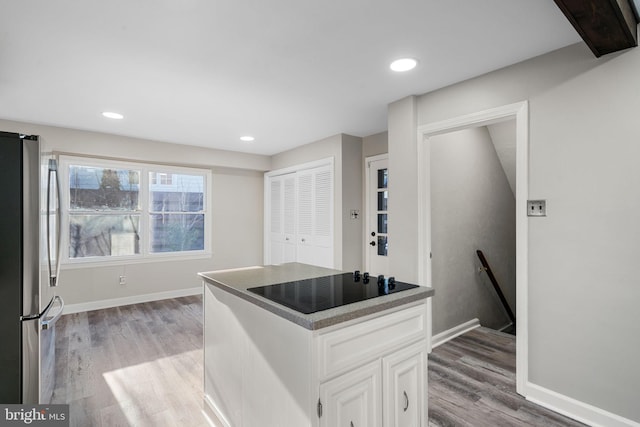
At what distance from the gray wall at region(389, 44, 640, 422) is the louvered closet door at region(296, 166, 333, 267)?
252 cm

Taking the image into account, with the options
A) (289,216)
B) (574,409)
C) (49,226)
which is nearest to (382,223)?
(289,216)

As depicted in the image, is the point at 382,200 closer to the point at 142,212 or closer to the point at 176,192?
the point at 176,192

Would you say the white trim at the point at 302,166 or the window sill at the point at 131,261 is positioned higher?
the white trim at the point at 302,166

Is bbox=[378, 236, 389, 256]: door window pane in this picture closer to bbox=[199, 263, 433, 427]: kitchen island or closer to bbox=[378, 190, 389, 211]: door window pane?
bbox=[378, 190, 389, 211]: door window pane

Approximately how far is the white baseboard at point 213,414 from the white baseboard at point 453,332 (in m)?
2.06

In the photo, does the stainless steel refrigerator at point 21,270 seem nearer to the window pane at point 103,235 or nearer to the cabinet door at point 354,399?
the cabinet door at point 354,399

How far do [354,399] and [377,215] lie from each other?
317 centimetres

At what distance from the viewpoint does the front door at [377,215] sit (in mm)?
4238

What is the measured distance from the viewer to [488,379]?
2.46 metres

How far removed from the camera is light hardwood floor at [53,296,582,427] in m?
2.02

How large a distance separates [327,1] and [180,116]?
244cm

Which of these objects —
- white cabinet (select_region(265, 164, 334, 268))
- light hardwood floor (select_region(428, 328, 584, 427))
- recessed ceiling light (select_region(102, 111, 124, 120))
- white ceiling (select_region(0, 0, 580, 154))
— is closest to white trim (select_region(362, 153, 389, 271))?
white cabinet (select_region(265, 164, 334, 268))

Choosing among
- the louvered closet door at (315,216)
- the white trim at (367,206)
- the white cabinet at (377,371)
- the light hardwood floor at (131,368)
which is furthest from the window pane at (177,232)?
the white cabinet at (377,371)

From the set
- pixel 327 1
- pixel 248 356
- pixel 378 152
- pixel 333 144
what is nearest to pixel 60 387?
pixel 248 356
